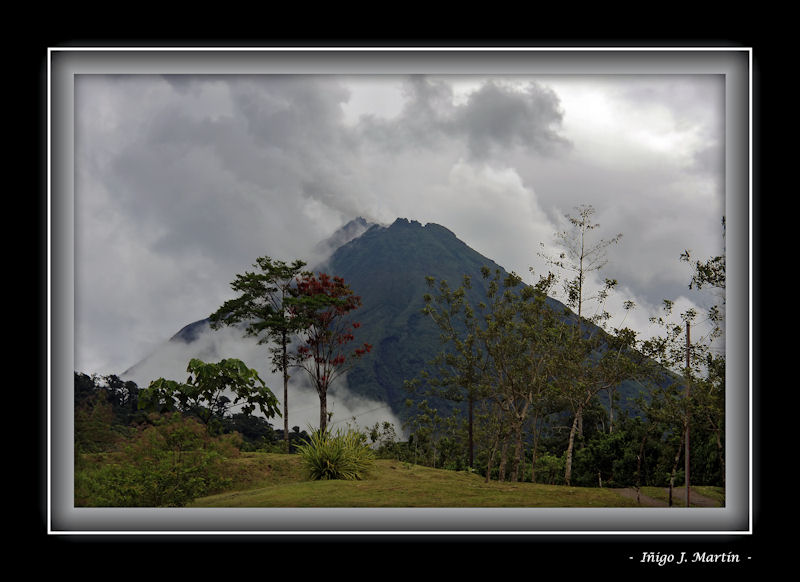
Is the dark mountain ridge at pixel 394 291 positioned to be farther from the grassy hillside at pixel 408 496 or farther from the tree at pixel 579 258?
the grassy hillside at pixel 408 496

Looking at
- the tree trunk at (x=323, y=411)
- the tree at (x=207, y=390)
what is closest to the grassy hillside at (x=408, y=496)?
the tree at (x=207, y=390)

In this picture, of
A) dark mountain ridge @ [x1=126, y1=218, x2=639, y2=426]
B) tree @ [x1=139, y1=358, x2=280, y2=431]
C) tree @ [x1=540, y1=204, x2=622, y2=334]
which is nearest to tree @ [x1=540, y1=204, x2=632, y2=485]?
tree @ [x1=540, y1=204, x2=622, y2=334]

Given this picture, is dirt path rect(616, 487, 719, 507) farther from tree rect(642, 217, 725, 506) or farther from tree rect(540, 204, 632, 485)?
tree rect(540, 204, 632, 485)

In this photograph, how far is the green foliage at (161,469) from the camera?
22.3ft

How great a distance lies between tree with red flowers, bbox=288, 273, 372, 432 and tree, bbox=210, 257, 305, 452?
0.35 metres

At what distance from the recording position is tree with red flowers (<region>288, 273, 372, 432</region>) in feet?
36.6

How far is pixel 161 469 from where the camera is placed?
23.6 ft

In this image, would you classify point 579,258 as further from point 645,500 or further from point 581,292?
point 645,500

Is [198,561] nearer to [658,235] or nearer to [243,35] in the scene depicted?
[243,35]

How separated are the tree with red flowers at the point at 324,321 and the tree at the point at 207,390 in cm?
143
